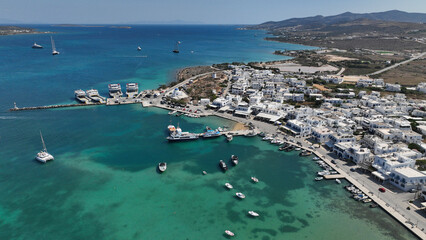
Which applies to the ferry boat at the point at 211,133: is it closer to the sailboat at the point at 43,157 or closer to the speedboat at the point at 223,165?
the speedboat at the point at 223,165

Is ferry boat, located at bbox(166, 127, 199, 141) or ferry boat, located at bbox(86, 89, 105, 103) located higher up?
ferry boat, located at bbox(86, 89, 105, 103)

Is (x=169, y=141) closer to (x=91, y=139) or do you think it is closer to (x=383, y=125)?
(x=91, y=139)

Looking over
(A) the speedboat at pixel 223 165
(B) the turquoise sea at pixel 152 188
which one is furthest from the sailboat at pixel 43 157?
(A) the speedboat at pixel 223 165

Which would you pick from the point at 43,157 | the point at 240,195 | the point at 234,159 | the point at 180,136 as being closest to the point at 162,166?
the point at 180,136

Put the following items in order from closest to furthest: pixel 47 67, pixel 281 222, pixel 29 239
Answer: pixel 29 239
pixel 281 222
pixel 47 67

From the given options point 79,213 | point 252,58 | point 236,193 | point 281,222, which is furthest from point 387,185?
point 252,58

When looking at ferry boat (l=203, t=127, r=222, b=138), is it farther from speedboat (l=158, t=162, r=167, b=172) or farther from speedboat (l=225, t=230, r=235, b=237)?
speedboat (l=225, t=230, r=235, b=237)

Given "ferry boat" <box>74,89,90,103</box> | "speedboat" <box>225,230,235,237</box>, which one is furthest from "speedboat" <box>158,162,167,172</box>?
"ferry boat" <box>74,89,90,103</box>

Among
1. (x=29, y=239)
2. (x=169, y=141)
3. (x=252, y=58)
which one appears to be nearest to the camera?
(x=29, y=239)
